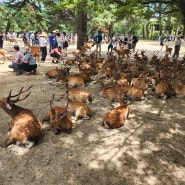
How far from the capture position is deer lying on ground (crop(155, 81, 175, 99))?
33.5ft

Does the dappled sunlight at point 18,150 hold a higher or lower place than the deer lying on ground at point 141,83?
lower

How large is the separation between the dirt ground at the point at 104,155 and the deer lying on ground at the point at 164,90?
5.48 feet

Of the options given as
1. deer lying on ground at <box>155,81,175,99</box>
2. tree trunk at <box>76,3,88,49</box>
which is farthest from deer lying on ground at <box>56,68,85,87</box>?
tree trunk at <box>76,3,88,49</box>

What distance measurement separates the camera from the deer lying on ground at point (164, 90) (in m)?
10.2

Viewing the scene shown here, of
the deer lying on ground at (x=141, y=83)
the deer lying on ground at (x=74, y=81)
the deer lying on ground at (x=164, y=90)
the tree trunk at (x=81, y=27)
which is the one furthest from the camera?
the tree trunk at (x=81, y=27)

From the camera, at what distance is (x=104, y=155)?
5.97m

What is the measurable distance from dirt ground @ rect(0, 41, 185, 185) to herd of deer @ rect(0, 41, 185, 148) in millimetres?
242

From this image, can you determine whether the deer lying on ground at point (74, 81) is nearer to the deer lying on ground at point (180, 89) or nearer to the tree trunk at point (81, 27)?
the deer lying on ground at point (180, 89)

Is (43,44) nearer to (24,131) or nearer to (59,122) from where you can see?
(59,122)

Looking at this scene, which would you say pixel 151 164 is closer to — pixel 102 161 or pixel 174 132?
pixel 102 161

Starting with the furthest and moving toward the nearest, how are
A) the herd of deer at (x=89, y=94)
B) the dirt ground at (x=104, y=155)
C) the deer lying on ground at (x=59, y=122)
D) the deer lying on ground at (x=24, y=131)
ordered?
the deer lying on ground at (x=59, y=122) → the herd of deer at (x=89, y=94) → the deer lying on ground at (x=24, y=131) → the dirt ground at (x=104, y=155)

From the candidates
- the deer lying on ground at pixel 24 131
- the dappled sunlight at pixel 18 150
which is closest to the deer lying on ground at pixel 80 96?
the deer lying on ground at pixel 24 131

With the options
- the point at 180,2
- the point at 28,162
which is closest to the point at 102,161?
the point at 28,162

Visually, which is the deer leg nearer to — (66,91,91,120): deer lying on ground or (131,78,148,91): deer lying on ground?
(66,91,91,120): deer lying on ground
